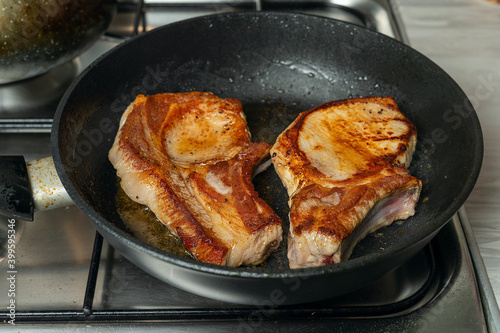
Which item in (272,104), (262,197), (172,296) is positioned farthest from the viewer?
(272,104)

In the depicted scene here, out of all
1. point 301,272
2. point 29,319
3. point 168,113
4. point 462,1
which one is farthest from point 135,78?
point 462,1

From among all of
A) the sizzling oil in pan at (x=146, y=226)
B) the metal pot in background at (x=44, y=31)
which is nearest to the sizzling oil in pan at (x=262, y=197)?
the sizzling oil in pan at (x=146, y=226)

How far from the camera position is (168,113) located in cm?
157

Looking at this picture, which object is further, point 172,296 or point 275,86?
point 275,86

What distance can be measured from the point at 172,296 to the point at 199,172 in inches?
13.6

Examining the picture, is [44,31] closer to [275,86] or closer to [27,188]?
[27,188]

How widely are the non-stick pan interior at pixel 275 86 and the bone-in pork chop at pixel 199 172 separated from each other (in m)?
0.10

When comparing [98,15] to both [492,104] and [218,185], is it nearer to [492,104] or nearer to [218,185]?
[218,185]

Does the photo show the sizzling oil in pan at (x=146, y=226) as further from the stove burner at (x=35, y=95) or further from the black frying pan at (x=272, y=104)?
the stove burner at (x=35, y=95)

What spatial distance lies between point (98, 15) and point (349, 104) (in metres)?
0.91

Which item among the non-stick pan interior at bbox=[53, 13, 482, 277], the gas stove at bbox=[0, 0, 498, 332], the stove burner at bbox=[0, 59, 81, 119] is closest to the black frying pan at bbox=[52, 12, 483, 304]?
the non-stick pan interior at bbox=[53, 13, 482, 277]

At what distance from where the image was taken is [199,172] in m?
1.43

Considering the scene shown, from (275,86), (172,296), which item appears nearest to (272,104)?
(275,86)

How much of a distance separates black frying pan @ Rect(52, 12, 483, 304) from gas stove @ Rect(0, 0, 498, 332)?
120 mm
